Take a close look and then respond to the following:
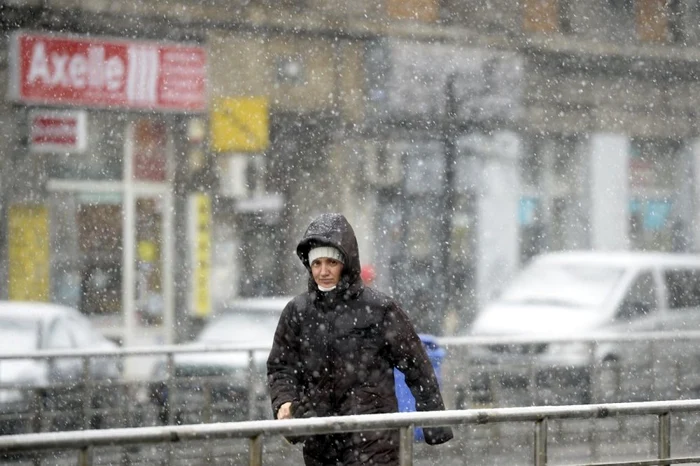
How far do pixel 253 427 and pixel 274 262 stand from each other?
51.1 feet

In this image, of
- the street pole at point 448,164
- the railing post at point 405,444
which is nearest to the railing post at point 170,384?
the railing post at point 405,444

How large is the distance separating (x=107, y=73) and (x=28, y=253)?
8.05 ft

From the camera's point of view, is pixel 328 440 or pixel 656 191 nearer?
pixel 328 440

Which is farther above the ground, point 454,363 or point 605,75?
point 605,75

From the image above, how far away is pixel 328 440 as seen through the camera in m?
5.66

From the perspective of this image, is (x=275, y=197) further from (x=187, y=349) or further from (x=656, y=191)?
(x=187, y=349)

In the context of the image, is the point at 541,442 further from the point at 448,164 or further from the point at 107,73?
the point at 448,164

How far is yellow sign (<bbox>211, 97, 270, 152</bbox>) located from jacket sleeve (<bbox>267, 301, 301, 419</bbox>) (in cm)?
1396

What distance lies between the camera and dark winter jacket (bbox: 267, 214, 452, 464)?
579 cm

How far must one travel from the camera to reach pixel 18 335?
13641 millimetres

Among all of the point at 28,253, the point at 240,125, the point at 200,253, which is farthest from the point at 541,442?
the point at 240,125

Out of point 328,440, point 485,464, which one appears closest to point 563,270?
point 485,464

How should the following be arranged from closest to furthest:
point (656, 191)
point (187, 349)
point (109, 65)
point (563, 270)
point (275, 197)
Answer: point (187, 349) → point (563, 270) → point (109, 65) → point (275, 197) → point (656, 191)

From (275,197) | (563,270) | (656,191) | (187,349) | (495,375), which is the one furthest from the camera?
(656,191)
